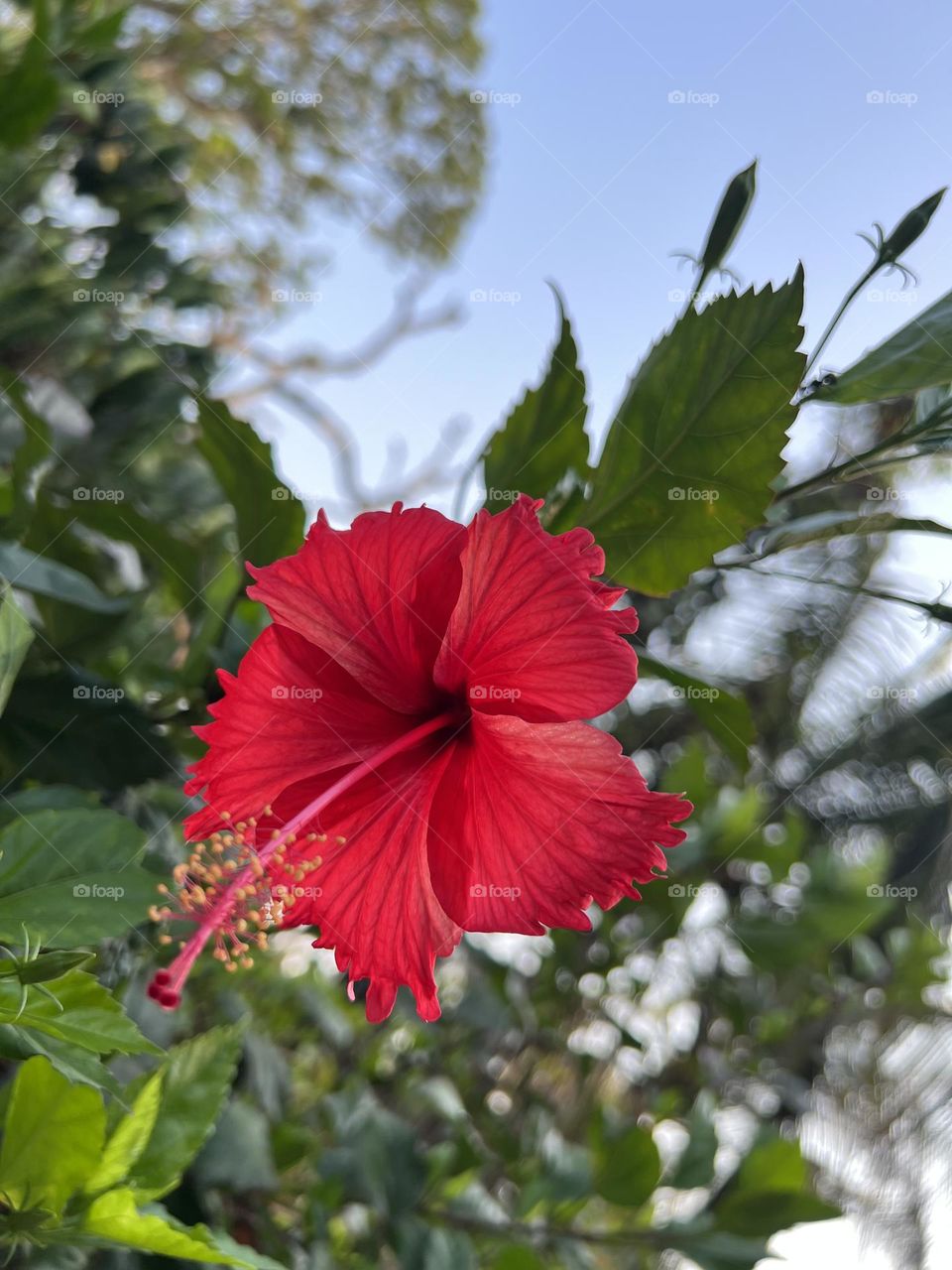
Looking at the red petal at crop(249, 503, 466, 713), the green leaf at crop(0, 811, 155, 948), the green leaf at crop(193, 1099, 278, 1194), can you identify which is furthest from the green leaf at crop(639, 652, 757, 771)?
the green leaf at crop(193, 1099, 278, 1194)

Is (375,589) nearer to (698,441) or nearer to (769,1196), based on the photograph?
(698,441)

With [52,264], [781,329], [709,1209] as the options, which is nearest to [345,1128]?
A: [709,1209]

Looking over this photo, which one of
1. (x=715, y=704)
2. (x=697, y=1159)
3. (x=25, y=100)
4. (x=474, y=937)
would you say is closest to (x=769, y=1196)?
(x=697, y=1159)

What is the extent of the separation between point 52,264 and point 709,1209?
1.46 m

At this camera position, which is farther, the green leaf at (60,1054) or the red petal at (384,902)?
the red petal at (384,902)

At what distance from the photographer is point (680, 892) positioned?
1176 millimetres

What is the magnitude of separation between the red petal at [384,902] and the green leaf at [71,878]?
8 cm

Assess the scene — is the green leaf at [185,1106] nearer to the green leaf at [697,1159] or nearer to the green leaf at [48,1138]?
the green leaf at [48,1138]

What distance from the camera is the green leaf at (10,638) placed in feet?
1.53

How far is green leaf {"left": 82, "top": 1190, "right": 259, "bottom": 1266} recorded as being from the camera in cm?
45

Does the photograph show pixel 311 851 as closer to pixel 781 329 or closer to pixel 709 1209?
pixel 781 329

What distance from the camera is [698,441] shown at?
54cm

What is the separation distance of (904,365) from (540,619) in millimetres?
248

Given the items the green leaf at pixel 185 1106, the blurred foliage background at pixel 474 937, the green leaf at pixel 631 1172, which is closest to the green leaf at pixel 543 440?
the blurred foliage background at pixel 474 937
